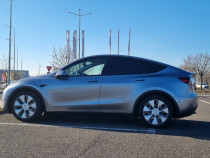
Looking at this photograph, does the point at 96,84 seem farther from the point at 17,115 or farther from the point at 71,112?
the point at 17,115

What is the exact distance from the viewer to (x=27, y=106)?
17.0 feet

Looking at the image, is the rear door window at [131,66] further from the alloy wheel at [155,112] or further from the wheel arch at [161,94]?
Result: the alloy wheel at [155,112]

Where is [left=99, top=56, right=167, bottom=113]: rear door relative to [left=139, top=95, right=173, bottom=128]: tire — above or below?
above

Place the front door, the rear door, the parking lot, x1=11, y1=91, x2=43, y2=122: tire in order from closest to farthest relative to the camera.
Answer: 1. the parking lot
2. the rear door
3. the front door
4. x1=11, y1=91, x2=43, y2=122: tire

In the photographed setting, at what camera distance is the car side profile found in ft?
15.7

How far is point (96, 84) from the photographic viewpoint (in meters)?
5.03

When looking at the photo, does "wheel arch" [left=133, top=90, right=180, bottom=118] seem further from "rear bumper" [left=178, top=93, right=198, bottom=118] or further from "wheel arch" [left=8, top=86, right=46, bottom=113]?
"wheel arch" [left=8, top=86, right=46, bottom=113]

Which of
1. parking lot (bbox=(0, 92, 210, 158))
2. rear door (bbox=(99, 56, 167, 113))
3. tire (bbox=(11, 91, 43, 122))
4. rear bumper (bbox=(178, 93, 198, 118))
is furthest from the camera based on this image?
tire (bbox=(11, 91, 43, 122))

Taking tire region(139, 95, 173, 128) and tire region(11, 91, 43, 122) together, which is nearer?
tire region(139, 95, 173, 128)

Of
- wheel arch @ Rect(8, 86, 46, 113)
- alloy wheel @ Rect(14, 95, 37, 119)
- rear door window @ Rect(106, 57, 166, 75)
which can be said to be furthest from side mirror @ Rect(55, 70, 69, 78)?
rear door window @ Rect(106, 57, 166, 75)

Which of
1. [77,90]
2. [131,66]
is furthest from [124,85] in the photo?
[77,90]

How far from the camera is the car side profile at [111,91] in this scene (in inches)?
189

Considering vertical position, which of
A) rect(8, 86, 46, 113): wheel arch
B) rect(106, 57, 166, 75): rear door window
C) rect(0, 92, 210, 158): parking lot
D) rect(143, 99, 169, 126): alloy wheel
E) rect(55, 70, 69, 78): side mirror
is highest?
rect(106, 57, 166, 75): rear door window

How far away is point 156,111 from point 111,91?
1.04 m
